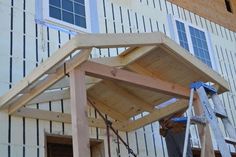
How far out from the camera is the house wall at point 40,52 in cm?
481

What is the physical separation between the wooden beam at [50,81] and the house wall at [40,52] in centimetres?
28

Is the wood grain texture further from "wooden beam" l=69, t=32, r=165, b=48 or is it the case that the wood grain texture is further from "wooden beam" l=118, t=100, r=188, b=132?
"wooden beam" l=69, t=32, r=165, b=48

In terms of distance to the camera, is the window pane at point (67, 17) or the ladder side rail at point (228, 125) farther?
the window pane at point (67, 17)

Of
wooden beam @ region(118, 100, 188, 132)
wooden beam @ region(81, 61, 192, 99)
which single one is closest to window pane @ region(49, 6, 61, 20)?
wooden beam @ region(118, 100, 188, 132)

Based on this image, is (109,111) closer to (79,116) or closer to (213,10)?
(79,116)

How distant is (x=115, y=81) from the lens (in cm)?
425

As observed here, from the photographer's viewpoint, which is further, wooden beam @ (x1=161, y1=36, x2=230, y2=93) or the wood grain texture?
the wood grain texture

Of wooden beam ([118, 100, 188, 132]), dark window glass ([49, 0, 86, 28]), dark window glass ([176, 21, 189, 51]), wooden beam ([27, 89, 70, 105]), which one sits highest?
dark window glass ([176, 21, 189, 51])

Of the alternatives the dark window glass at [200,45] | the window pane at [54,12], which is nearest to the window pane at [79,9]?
the window pane at [54,12]

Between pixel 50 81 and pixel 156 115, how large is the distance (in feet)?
6.76

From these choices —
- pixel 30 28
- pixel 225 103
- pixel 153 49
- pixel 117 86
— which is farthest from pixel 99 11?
pixel 225 103

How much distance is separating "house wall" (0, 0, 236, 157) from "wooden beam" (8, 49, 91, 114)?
0.92 feet

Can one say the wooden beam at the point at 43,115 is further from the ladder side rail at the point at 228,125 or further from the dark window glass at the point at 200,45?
the dark window glass at the point at 200,45

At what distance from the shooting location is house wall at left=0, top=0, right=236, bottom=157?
4812 millimetres
